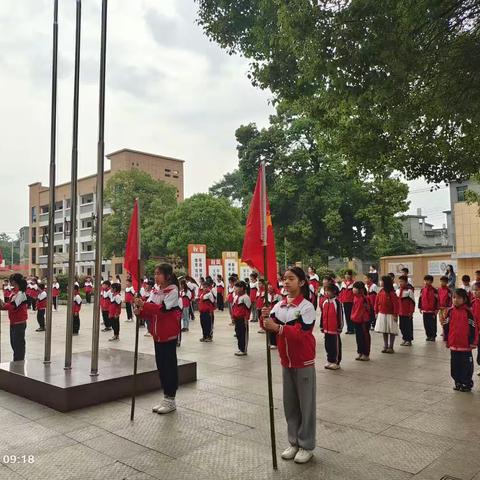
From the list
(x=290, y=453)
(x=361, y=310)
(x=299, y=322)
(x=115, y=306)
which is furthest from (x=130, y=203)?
(x=290, y=453)

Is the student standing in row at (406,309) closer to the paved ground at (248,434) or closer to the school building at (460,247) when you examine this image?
the paved ground at (248,434)

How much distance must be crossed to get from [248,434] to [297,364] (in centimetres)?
117

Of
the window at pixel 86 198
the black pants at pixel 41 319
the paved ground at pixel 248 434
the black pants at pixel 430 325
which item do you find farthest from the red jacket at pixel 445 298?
the window at pixel 86 198

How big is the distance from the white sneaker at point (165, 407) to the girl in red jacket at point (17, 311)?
3800 millimetres

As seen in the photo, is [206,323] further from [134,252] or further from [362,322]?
[134,252]

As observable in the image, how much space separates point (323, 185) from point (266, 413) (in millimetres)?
20907

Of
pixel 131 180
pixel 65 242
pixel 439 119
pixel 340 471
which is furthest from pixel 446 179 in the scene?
pixel 65 242

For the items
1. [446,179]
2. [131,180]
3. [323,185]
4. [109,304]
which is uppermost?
[131,180]

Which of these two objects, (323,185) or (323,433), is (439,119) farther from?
(323,185)

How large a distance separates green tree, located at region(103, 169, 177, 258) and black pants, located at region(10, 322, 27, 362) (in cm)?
2405

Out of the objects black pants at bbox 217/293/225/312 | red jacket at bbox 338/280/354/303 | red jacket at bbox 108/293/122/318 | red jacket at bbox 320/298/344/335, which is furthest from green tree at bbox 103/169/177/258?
red jacket at bbox 320/298/344/335

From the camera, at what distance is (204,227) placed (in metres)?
29.4

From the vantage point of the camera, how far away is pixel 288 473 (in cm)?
403
